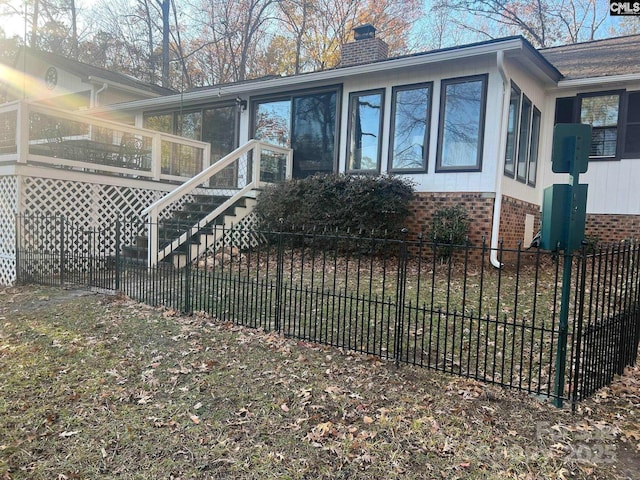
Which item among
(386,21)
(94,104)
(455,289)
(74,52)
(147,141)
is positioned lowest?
(455,289)

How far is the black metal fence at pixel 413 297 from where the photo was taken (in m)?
3.91

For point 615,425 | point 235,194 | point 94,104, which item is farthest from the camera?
point 94,104

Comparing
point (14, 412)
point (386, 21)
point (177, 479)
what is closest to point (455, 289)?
point (177, 479)

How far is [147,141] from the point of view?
11.8m

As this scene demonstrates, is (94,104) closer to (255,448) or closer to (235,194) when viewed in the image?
(235,194)

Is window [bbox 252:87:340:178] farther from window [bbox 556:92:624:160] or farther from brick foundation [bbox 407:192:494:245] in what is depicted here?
window [bbox 556:92:624:160]

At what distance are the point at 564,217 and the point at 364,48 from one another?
9.83 metres

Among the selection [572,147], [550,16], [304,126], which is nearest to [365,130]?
[304,126]

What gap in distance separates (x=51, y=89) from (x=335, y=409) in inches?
722

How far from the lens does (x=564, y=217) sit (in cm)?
357

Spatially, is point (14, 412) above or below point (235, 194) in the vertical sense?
below

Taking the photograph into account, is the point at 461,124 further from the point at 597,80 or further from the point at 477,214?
the point at 597,80

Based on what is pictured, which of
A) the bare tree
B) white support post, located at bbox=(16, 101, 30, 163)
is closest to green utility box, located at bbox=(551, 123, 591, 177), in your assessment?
white support post, located at bbox=(16, 101, 30, 163)

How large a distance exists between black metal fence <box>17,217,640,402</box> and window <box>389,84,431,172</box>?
2128mm
